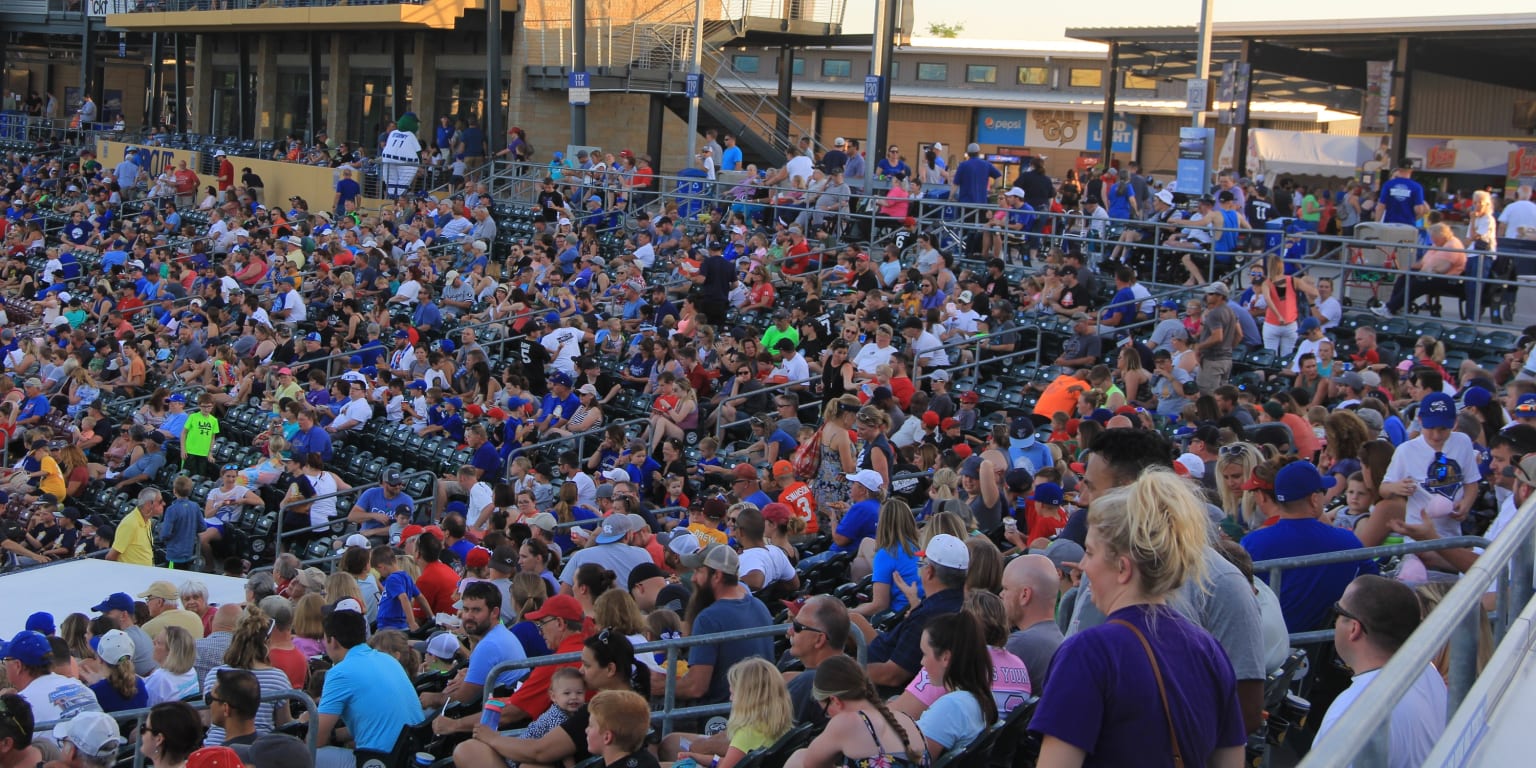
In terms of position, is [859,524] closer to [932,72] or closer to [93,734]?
[93,734]

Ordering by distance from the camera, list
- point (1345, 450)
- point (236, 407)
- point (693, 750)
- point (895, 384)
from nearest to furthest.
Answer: point (693, 750) < point (1345, 450) < point (895, 384) < point (236, 407)

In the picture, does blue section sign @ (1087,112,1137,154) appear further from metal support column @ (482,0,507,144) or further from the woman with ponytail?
the woman with ponytail

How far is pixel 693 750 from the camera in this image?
5914 mm

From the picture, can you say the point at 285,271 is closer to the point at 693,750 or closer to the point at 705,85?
the point at 705,85

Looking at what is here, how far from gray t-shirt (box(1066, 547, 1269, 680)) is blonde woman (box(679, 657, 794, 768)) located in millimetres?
1500

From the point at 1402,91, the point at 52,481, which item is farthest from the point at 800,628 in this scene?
the point at 1402,91

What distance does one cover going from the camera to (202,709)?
723cm

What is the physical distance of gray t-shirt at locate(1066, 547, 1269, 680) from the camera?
365 centimetres

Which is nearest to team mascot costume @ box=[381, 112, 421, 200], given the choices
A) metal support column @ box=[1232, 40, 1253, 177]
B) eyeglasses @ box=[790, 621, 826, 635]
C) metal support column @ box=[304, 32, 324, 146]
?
metal support column @ box=[304, 32, 324, 146]

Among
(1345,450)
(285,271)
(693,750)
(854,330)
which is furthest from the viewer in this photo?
(285,271)

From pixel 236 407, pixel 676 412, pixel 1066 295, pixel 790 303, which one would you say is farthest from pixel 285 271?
pixel 1066 295

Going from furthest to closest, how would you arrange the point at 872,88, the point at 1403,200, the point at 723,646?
the point at 872,88 < the point at 1403,200 < the point at 723,646

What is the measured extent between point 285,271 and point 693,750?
54.9 ft

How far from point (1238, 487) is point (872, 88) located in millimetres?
14344
